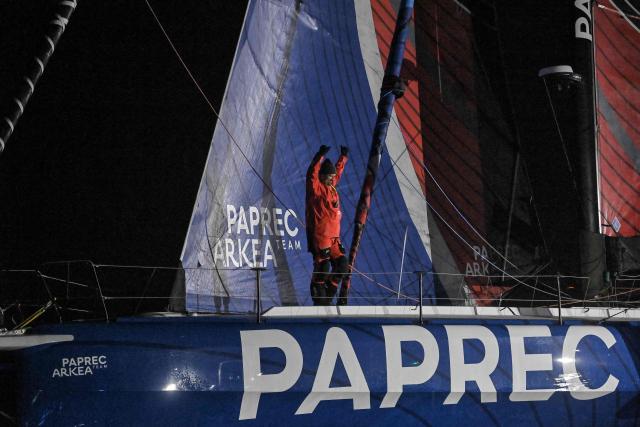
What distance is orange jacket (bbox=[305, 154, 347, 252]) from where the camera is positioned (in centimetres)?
533

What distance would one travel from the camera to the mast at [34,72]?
4.11m

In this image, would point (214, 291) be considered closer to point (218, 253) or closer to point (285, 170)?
point (218, 253)

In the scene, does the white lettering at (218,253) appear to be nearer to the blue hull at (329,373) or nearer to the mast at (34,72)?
the blue hull at (329,373)

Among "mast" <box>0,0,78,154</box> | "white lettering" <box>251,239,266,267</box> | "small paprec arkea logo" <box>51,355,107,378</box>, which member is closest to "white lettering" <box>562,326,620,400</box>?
"white lettering" <box>251,239,266,267</box>

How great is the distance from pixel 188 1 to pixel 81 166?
127cm

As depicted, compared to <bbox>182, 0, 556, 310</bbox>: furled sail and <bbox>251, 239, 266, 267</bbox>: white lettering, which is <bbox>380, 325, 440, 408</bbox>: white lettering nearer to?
<bbox>182, 0, 556, 310</bbox>: furled sail

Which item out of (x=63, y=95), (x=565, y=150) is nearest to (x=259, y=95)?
(x=63, y=95)

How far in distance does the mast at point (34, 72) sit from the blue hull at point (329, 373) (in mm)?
987

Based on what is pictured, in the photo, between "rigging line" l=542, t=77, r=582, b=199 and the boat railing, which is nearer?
the boat railing

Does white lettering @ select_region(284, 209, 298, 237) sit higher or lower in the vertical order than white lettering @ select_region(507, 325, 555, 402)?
higher

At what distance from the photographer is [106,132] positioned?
509 centimetres

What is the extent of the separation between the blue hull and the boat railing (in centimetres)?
21

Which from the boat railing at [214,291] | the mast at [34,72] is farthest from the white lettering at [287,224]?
the mast at [34,72]

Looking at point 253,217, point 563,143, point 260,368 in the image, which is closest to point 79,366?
point 260,368
